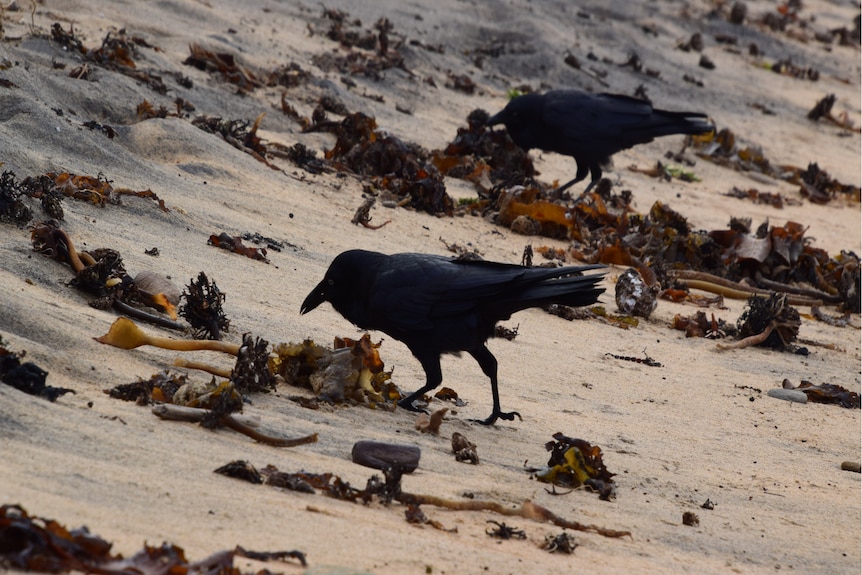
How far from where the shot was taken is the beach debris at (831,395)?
6.52m

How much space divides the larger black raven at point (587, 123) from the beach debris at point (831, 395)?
4.80m

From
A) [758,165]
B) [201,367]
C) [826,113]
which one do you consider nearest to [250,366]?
[201,367]

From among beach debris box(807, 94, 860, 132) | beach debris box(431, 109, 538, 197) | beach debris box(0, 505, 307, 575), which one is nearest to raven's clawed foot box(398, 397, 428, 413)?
beach debris box(0, 505, 307, 575)

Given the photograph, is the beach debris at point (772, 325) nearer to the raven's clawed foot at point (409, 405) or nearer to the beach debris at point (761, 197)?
the raven's clawed foot at point (409, 405)

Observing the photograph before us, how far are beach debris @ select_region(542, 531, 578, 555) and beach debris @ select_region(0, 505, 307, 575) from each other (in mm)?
1207

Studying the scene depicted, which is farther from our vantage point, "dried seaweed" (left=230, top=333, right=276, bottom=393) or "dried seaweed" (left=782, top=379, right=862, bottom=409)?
"dried seaweed" (left=782, top=379, right=862, bottom=409)

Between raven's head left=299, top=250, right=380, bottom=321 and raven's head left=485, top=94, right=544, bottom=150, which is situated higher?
raven's head left=485, top=94, right=544, bottom=150

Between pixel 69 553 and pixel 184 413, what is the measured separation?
1388 mm

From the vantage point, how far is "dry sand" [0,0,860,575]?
119 inches

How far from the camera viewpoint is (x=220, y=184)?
8.27 metres

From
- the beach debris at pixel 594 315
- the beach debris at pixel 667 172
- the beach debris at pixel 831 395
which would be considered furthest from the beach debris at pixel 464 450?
the beach debris at pixel 667 172

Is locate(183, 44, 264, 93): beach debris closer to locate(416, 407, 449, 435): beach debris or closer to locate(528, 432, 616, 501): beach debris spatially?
locate(416, 407, 449, 435): beach debris

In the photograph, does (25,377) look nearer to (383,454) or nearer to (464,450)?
(383,454)

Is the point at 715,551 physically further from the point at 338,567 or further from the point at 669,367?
the point at 669,367
